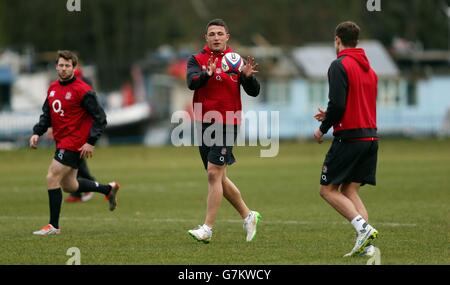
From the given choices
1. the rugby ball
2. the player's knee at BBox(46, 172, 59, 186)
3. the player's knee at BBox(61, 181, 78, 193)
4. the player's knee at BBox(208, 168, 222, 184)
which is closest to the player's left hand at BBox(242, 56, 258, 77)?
the rugby ball

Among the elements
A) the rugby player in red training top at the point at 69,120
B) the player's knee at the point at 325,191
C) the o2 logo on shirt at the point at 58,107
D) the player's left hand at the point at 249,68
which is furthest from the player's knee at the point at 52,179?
the player's knee at the point at 325,191

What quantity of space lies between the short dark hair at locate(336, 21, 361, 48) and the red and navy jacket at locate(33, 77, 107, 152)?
12.4 ft

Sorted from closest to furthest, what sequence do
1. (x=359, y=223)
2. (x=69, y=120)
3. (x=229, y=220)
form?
(x=359, y=223) → (x=69, y=120) → (x=229, y=220)

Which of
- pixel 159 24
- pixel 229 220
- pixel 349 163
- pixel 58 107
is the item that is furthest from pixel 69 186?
pixel 159 24

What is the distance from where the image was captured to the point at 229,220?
14.8 m

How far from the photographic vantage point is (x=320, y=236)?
12.4 m

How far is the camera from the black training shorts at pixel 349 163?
1079 centimetres

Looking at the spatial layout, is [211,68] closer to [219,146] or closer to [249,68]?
[249,68]

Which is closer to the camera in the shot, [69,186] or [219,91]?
[219,91]

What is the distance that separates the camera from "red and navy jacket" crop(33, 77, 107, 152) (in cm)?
1332

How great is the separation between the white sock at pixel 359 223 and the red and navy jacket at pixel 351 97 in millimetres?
826

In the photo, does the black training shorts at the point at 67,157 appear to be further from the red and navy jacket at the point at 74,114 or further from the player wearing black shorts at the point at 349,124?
the player wearing black shorts at the point at 349,124

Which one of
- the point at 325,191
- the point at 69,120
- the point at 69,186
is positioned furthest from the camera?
A: the point at 69,186

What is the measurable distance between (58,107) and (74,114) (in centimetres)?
22
